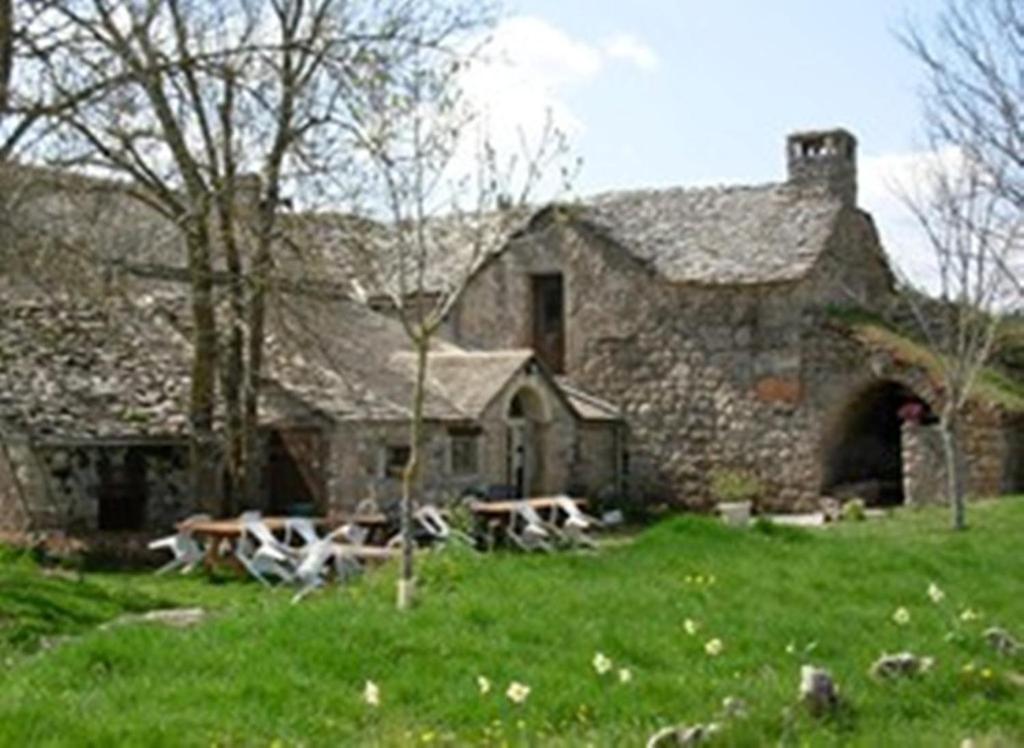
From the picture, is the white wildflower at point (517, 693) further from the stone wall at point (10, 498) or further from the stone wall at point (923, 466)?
the stone wall at point (923, 466)

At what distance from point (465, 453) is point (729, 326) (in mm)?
7320

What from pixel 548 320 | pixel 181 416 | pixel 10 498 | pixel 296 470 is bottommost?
pixel 10 498

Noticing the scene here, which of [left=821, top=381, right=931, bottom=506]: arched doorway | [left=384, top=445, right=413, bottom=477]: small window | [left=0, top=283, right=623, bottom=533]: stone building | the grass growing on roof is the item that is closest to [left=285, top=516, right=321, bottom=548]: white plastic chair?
[left=0, top=283, right=623, bottom=533]: stone building

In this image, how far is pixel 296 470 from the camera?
90.4 feet

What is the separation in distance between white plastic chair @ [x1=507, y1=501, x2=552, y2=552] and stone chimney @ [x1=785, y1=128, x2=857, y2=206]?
41.8 feet

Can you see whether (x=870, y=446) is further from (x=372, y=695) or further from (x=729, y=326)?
(x=372, y=695)

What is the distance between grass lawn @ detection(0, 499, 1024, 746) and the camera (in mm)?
9023

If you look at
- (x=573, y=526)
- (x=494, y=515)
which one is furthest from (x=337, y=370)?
(x=573, y=526)

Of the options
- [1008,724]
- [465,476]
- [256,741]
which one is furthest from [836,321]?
[256,741]

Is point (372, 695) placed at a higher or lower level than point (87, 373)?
lower

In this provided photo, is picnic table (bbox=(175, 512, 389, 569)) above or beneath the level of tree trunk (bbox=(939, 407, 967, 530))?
beneath

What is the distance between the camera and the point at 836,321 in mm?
32688

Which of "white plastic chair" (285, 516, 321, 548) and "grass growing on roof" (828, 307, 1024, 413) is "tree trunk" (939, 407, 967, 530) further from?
"white plastic chair" (285, 516, 321, 548)

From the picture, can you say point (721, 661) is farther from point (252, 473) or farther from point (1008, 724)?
point (252, 473)
